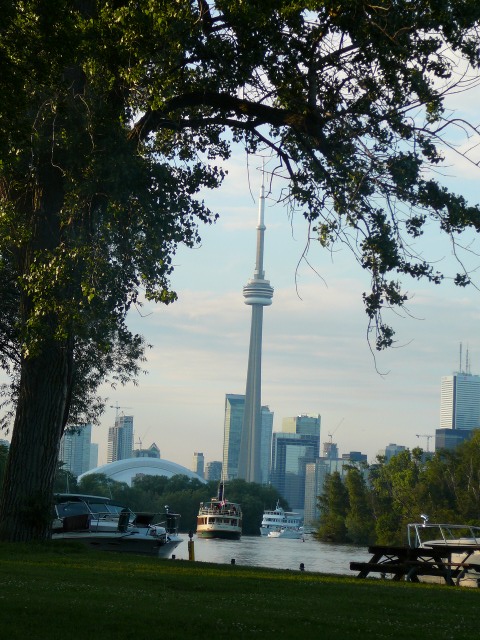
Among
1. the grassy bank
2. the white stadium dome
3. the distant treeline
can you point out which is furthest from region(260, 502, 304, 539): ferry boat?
the grassy bank

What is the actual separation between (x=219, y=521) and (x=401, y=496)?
673 inches

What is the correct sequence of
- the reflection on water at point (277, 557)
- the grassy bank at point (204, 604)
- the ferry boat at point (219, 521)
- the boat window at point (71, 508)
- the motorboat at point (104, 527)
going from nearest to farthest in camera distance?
1. the grassy bank at point (204, 604)
2. the motorboat at point (104, 527)
3. the boat window at point (71, 508)
4. the reflection on water at point (277, 557)
5. the ferry boat at point (219, 521)

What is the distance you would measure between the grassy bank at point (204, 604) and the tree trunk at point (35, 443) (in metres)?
2.75

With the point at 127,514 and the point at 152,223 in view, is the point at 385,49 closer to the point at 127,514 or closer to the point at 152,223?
the point at 152,223

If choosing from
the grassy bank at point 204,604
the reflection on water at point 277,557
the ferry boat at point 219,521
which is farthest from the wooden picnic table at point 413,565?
the ferry boat at point 219,521

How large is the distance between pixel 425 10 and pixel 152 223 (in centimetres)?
577

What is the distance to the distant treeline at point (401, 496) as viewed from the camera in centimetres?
8800

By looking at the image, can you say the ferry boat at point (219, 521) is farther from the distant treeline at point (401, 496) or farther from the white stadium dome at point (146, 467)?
the white stadium dome at point (146, 467)

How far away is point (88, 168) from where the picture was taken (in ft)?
58.2

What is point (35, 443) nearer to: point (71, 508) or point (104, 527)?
point (104, 527)

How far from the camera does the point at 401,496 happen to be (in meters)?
95.1

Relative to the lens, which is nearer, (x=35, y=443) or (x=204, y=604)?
(x=204, y=604)

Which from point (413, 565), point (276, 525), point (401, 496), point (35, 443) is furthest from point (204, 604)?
point (276, 525)

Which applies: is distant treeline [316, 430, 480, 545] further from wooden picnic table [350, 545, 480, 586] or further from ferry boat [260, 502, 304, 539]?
wooden picnic table [350, 545, 480, 586]
